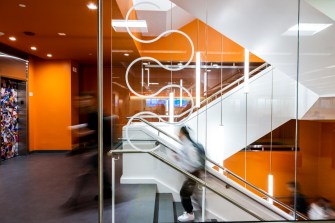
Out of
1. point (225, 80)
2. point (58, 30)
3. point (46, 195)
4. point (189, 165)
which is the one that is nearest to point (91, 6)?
point (58, 30)

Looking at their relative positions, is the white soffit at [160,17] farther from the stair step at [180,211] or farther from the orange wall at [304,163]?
the orange wall at [304,163]

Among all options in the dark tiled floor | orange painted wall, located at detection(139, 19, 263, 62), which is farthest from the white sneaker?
orange painted wall, located at detection(139, 19, 263, 62)

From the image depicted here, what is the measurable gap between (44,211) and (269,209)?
3.63 meters

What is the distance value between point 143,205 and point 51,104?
5.31 metres

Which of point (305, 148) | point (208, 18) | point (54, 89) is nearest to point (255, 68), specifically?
point (208, 18)

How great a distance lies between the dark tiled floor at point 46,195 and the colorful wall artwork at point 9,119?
2.33 feet

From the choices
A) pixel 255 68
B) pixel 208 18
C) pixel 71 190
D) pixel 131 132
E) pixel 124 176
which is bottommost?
pixel 71 190

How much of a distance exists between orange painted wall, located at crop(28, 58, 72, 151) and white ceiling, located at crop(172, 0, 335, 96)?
4.84 metres

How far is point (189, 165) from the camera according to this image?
318cm

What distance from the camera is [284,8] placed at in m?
2.80

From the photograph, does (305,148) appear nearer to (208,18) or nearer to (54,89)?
(208,18)

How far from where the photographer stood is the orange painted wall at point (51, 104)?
22.1ft

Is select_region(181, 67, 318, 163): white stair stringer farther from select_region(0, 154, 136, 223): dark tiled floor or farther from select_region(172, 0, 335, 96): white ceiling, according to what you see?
select_region(0, 154, 136, 223): dark tiled floor

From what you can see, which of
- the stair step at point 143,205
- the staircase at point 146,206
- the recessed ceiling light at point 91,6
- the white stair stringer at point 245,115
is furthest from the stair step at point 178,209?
the recessed ceiling light at point 91,6
